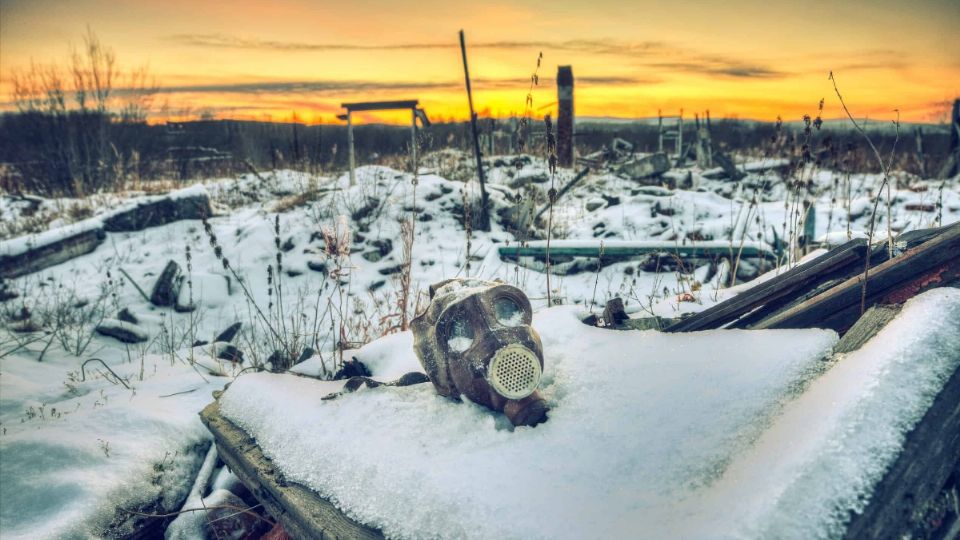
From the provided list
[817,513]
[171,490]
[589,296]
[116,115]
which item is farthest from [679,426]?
[116,115]

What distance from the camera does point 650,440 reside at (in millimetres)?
1287

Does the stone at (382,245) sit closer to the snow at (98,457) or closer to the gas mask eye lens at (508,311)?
the snow at (98,457)

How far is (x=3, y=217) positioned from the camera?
421 inches

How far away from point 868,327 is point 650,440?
0.68 m

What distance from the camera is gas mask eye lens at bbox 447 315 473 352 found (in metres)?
1.53

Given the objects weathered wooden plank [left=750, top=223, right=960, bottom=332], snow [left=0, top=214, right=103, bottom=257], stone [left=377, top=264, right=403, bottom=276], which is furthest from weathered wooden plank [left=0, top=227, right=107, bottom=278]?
weathered wooden plank [left=750, top=223, right=960, bottom=332]

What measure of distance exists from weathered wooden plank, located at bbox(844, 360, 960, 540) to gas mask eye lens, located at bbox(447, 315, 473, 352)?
3.08ft

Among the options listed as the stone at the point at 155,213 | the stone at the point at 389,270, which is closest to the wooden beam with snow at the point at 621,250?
the stone at the point at 389,270

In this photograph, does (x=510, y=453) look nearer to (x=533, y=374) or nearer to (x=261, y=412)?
(x=533, y=374)

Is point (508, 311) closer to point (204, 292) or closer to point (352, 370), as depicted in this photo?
point (352, 370)

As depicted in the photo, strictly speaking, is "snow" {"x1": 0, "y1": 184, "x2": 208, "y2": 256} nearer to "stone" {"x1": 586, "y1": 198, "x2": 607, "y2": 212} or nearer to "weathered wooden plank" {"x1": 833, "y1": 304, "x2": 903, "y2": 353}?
"stone" {"x1": 586, "y1": 198, "x2": 607, "y2": 212}

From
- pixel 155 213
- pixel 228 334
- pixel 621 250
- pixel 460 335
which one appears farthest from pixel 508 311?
pixel 155 213

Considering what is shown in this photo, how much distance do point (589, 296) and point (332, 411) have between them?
359 centimetres

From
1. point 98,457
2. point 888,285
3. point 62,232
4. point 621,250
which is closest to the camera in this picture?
point 888,285
